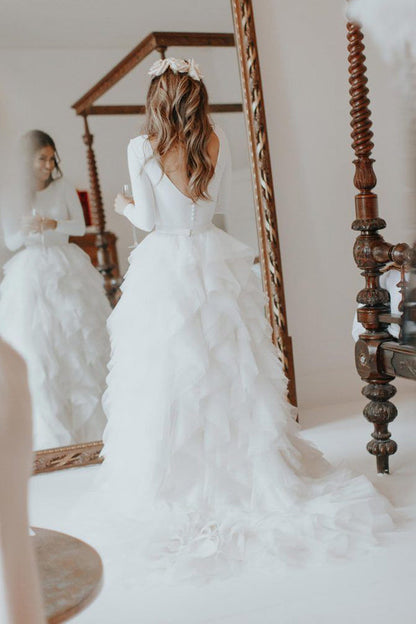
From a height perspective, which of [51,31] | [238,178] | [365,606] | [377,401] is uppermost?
[51,31]

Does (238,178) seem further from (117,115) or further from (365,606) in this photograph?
(365,606)

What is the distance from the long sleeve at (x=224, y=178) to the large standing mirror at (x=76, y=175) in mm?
488

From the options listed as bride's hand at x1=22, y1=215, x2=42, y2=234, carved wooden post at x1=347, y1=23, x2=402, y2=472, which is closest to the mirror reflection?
bride's hand at x1=22, y1=215, x2=42, y2=234

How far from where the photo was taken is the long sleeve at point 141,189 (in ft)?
8.39

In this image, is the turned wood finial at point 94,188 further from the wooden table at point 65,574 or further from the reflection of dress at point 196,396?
the wooden table at point 65,574

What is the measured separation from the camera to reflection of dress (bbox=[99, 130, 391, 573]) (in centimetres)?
246

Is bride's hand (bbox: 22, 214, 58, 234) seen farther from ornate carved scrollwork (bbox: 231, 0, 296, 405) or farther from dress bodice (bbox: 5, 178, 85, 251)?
ornate carved scrollwork (bbox: 231, 0, 296, 405)

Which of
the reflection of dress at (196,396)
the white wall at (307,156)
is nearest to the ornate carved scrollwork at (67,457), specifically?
the reflection of dress at (196,396)

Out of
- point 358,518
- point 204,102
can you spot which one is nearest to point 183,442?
point 358,518

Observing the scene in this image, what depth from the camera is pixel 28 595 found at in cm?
73

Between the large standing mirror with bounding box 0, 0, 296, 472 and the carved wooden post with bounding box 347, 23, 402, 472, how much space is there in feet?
2.55

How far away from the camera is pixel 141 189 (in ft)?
8.43

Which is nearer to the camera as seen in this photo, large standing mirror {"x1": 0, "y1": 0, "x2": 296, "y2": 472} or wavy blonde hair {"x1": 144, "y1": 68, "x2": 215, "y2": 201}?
wavy blonde hair {"x1": 144, "y1": 68, "x2": 215, "y2": 201}

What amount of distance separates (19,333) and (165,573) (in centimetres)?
133
